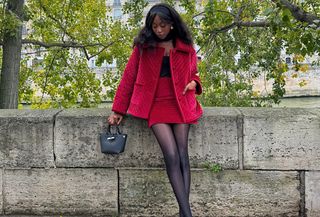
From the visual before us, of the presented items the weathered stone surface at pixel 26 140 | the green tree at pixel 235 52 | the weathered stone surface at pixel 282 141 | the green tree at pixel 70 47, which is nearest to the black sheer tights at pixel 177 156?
the weathered stone surface at pixel 282 141

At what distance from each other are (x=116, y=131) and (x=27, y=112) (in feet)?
2.87

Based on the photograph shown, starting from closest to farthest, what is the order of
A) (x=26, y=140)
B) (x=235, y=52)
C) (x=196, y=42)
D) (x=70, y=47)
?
(x=26, y=140) < (x=196, y=42) < (x=235, y=52) < (x=70, y=47)

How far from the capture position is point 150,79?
3502 mm

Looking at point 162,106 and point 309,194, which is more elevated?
point 162,106

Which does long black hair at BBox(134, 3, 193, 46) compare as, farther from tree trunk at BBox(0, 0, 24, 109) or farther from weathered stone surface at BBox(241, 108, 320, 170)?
tree trunk at BBox(0, 0, 24, 109)

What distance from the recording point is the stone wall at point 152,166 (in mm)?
3672

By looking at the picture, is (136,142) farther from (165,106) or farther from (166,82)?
(166,82)

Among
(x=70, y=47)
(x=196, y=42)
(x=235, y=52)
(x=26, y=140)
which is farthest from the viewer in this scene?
(x=70, y=47)

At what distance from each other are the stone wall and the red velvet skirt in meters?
0.29

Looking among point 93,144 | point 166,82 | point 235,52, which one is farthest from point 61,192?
point 235,52

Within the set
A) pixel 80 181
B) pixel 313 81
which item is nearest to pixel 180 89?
pixel 80 181

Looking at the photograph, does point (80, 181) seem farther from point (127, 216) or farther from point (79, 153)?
point (127, 216)

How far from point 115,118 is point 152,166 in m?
0.53

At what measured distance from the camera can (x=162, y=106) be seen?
3488 millimetres
